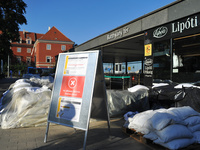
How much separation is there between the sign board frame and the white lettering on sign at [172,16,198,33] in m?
3.85

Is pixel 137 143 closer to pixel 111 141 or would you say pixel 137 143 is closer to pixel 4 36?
pixel 111 141

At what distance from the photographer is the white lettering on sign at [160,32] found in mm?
6840

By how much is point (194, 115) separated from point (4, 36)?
17.4m

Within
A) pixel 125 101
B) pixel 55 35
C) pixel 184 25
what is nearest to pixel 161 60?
pixel 184 25

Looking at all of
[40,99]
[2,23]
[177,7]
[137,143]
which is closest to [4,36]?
[2,23]

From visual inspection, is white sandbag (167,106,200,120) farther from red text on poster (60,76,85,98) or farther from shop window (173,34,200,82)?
shop window (173,34,200,82)

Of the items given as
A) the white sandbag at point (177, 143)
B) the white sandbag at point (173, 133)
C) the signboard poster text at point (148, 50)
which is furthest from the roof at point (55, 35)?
the white sandbag at point (177, 143)

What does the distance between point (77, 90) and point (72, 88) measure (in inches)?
5.5

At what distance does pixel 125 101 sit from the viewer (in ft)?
18.3

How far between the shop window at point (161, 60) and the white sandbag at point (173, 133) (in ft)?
13.1

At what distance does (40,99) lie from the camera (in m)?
4.79

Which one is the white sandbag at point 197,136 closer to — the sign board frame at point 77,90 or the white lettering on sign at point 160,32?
the sign board frame at point 77,90

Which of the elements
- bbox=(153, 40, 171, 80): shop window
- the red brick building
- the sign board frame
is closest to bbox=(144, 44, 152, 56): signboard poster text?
bbox=(153, 40, 171, 80): shop window

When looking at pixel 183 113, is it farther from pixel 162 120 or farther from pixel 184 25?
pixel 184 25
